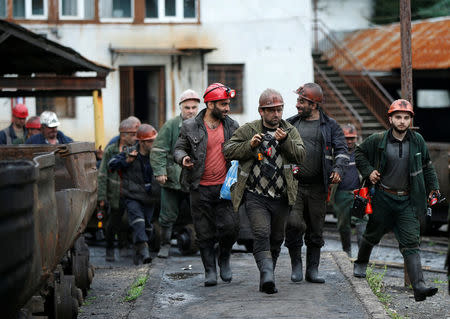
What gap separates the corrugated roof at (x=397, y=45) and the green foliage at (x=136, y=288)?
18.8 meters

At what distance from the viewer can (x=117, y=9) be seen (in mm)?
27375

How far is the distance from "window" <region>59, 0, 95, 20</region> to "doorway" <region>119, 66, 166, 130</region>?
196 cm

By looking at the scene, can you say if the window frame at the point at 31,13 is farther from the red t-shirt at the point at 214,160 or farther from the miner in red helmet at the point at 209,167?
the red t-shirt at the point at 214,160

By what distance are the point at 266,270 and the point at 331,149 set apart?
1.62 meters

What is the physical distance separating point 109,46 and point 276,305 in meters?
19.6

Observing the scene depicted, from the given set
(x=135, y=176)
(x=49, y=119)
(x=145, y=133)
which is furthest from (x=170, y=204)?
(x=49, y=119)

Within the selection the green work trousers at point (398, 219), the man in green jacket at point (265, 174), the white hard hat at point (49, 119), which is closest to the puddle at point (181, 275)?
the man in green jacket at point (265, 174)

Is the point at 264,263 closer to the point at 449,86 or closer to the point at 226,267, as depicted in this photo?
the point at 226,267

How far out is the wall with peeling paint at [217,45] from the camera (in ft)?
88.0

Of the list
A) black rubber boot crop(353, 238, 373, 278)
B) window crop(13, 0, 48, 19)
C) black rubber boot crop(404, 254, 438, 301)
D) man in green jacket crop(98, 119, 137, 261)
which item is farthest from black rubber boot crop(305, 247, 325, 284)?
window crop(13, 0, 48, 19)

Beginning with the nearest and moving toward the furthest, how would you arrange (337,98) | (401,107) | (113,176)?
(401,107), (113,176), (337,98)

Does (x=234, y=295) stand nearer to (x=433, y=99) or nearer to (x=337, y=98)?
(x=337, y=98)

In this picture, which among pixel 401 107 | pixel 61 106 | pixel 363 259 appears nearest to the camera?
pixel 401 107

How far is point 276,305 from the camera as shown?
8312 mm
